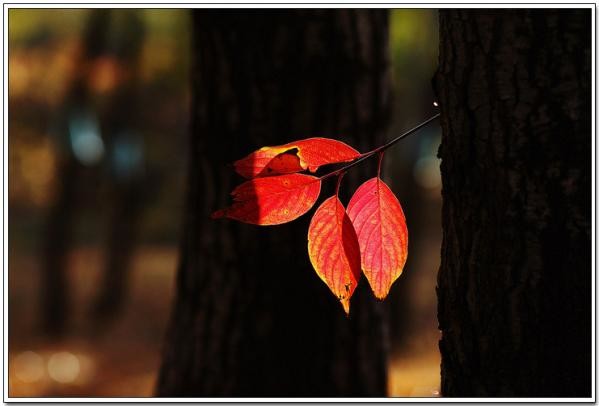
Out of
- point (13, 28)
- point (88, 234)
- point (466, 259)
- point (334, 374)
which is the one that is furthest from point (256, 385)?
point (88, 234)

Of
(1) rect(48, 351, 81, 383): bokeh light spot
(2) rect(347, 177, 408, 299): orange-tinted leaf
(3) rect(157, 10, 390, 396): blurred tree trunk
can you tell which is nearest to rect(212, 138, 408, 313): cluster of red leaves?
(2) rect(347, 177, 408, 299): orange-tinted leaf

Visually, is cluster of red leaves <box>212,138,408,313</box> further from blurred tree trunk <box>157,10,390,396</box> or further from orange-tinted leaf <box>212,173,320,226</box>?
blurred tree trunk <box>157,10,390,396</box>

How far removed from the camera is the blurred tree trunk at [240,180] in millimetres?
2672

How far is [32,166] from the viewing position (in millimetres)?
17094

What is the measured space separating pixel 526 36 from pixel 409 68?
12593mm

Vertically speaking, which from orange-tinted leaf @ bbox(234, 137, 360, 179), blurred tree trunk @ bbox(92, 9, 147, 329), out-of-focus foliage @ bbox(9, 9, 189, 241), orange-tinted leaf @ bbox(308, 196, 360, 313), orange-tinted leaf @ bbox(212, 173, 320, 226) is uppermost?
out-of-focus foliage @ bbox(9, 9, 189, 241)

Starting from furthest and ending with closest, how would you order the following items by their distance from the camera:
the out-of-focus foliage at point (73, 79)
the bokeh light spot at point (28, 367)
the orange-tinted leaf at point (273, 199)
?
the out-of-focus foliage at point (73, 79), the bokeh light spot at point (28, 367), the orange-tinted leaf at point (273, 199)

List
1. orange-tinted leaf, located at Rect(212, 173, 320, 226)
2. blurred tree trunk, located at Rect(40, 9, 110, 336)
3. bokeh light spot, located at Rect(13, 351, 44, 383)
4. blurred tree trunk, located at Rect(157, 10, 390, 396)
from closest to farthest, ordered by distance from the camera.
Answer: orange-tinted leaf, located at Rect(212, 173, 320, 226), blurred tree trunk, located at Rect(157, 10, 390, 396), bokeh light spot, located at Rect(13, 351, 44, 383), blurred tree trunk, located at Rect(40, 9, 110, 336)

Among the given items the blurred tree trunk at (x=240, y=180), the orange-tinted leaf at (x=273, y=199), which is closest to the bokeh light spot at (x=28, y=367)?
the blurred tree trunk at (x=240, y=180)

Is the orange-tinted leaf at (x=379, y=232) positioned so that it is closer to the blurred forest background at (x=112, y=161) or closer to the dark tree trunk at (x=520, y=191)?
the dark tree trunk at (x=520, y=191)

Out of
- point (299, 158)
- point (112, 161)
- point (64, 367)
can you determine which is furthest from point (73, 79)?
point (299, 158)

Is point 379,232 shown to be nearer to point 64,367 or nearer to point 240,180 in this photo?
point 240,180

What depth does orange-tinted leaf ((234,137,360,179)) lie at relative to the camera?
986 mm

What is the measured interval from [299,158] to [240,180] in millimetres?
1727
